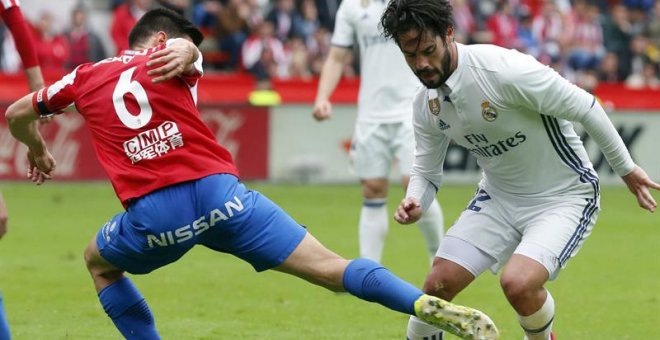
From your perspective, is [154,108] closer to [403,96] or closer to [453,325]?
[453,325]

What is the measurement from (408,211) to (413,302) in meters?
0.88

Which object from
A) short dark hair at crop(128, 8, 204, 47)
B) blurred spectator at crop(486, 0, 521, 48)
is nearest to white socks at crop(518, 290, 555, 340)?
short dark hair at crop(128, 8, 204, 47)

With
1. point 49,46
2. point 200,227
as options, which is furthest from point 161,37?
point 49,46

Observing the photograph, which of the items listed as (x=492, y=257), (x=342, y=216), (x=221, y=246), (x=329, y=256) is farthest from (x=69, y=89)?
(x=342, y=216)

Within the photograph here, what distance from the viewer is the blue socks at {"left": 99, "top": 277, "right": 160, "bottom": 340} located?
665cm

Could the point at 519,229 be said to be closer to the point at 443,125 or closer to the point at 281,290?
the point at 443,125

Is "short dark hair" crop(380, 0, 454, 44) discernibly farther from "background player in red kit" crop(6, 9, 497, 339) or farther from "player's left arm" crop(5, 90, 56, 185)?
"player's left arm" crop(5, 90, 56, 185)

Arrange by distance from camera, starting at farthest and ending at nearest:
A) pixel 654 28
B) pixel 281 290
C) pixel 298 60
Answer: pixel 654 28
pixel 298 60
pixel 281 290

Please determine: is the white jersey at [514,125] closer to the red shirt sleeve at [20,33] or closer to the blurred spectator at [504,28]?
the red shirt sleeve at [20,33]

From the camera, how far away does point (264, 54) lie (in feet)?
71.6

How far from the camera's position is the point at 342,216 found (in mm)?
15484

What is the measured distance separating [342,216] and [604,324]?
22.0 feet

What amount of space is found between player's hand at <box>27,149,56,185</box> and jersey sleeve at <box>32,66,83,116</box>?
1.55 ft

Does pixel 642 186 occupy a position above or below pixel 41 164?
below
